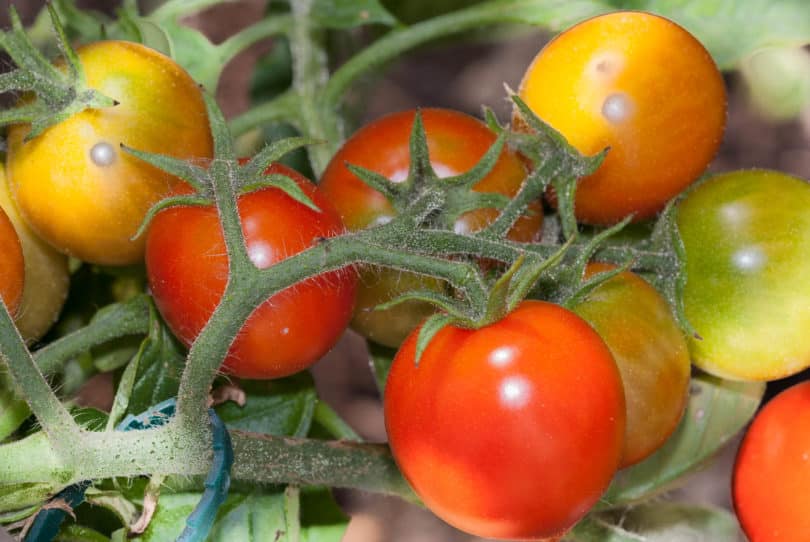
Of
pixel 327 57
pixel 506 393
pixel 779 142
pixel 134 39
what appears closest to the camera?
pixel 506 393

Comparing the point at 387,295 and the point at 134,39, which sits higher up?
the point at 134,39

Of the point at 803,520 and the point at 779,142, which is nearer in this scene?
the point at 803,520

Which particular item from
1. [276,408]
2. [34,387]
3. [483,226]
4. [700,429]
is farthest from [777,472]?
[34,387]

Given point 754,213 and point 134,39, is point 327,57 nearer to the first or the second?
point 134,39

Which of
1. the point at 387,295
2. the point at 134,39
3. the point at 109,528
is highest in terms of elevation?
the point at 134,39

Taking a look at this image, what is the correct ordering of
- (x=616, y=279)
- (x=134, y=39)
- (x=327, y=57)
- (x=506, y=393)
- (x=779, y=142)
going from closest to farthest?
(x=506, y=393), (x=616, y=279), (x=134, y=39), (x=327, y=57), (x=779, y=142)

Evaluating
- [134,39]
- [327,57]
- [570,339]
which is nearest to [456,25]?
[327,57]
